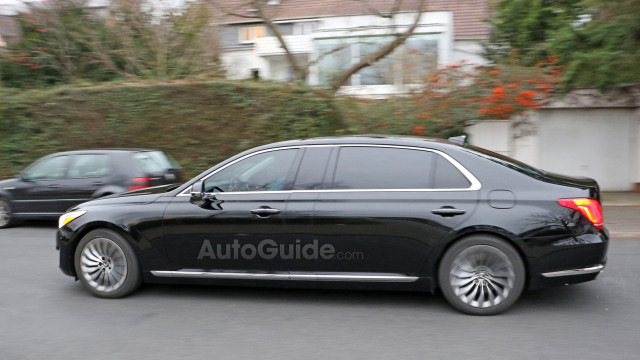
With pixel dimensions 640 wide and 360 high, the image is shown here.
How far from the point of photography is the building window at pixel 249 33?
32.2 metres

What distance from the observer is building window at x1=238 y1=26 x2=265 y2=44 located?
32.2 m

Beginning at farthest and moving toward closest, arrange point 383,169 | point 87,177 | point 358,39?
1. point 358,39
2. point 87,177
3. point 383,169

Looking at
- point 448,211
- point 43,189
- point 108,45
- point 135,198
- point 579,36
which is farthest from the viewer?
point 108,45

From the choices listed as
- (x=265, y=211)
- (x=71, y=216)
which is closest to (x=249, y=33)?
(x=71, y=216)

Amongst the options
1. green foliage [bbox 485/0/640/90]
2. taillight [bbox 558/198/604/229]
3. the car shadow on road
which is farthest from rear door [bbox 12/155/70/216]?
green foliage [bbox 485/0/640/90]

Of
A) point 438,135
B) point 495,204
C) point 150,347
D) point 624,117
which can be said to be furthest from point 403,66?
point 150,347

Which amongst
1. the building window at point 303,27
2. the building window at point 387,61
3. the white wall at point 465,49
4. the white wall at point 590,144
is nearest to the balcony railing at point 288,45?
the building window at point 303,27

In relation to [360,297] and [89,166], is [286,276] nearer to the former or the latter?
[360,297]

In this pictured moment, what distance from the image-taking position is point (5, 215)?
1090 cm

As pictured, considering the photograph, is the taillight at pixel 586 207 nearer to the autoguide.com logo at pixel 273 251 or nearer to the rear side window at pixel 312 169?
the autoguide.com logo at pixel 273 251

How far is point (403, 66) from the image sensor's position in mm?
14680

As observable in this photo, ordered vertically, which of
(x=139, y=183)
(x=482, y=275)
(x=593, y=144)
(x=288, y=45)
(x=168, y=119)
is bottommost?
(x=482, y=275)

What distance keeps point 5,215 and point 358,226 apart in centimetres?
817

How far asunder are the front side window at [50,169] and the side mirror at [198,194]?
5.88 metres
